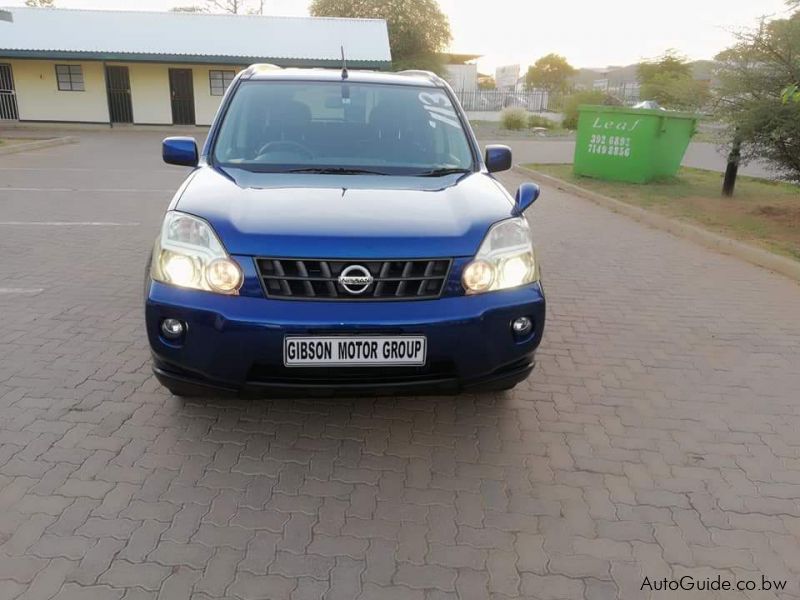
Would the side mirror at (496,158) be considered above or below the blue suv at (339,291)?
above

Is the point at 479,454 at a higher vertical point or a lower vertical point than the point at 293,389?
lower

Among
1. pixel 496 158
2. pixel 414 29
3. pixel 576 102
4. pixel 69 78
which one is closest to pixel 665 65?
pixel 576 102

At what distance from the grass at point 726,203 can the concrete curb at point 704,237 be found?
0.23m

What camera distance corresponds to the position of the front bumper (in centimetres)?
274

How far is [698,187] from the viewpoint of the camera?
41.0 feet

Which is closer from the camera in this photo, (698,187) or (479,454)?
(479,454)

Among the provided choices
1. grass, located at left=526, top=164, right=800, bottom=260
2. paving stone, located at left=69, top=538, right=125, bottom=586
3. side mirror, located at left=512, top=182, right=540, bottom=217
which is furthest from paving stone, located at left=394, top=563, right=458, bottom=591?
grass, located at left=526, top=164, right=800, bottom=260

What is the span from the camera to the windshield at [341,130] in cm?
390

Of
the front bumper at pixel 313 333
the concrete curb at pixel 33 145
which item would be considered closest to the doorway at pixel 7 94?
the concrete curb at pixel 33 145

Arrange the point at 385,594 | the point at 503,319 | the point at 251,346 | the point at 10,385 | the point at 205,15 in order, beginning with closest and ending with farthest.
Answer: the point at 385,594 < the point at 251,346 < the point at 503,319 < the point at 10,385 < the point at 205,15

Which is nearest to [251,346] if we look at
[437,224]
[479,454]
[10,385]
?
[437,224]

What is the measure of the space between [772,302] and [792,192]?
747cm

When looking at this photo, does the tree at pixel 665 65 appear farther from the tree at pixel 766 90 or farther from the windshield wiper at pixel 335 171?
the windshield wiper at pixel 335 171

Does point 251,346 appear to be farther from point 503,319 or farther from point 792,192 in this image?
point 792,192
